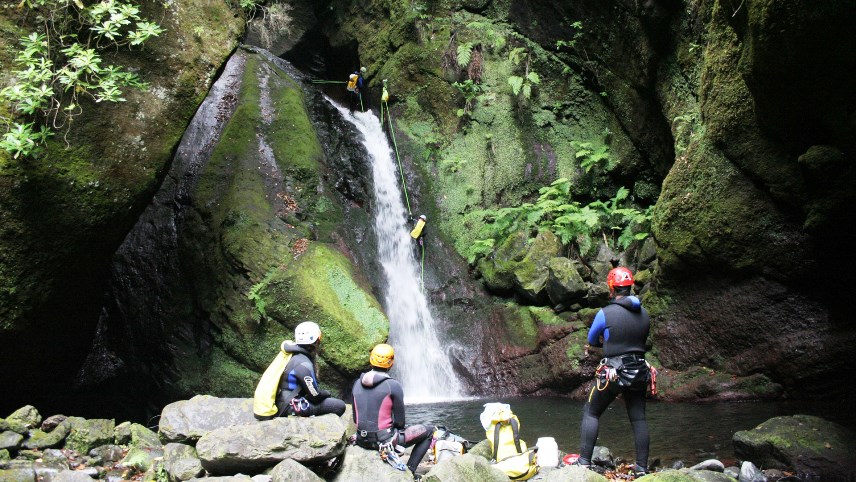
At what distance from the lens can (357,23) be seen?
18328 millimetres

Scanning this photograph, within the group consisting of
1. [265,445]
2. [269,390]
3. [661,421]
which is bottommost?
[661,421]

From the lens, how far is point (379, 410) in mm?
5664

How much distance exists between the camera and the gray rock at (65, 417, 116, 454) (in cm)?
695

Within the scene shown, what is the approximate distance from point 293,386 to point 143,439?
105 inches

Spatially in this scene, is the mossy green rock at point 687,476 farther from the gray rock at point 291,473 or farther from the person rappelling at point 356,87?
the person rappelling at point 356,87

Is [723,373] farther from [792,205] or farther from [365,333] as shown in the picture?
[365,333]

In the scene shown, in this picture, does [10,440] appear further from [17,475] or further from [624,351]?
[624,351]

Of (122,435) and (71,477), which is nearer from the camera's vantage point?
(71,477)

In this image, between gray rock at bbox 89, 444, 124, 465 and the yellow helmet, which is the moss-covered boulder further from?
the yellow helmet

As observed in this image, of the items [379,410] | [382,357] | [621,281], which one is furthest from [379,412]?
[621,281]

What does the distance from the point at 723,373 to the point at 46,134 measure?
10.2 metres

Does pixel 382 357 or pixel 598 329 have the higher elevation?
pixel 598 329

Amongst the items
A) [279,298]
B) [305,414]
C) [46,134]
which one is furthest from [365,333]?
[46,134]

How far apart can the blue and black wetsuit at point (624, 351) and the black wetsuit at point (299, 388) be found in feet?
8.55
